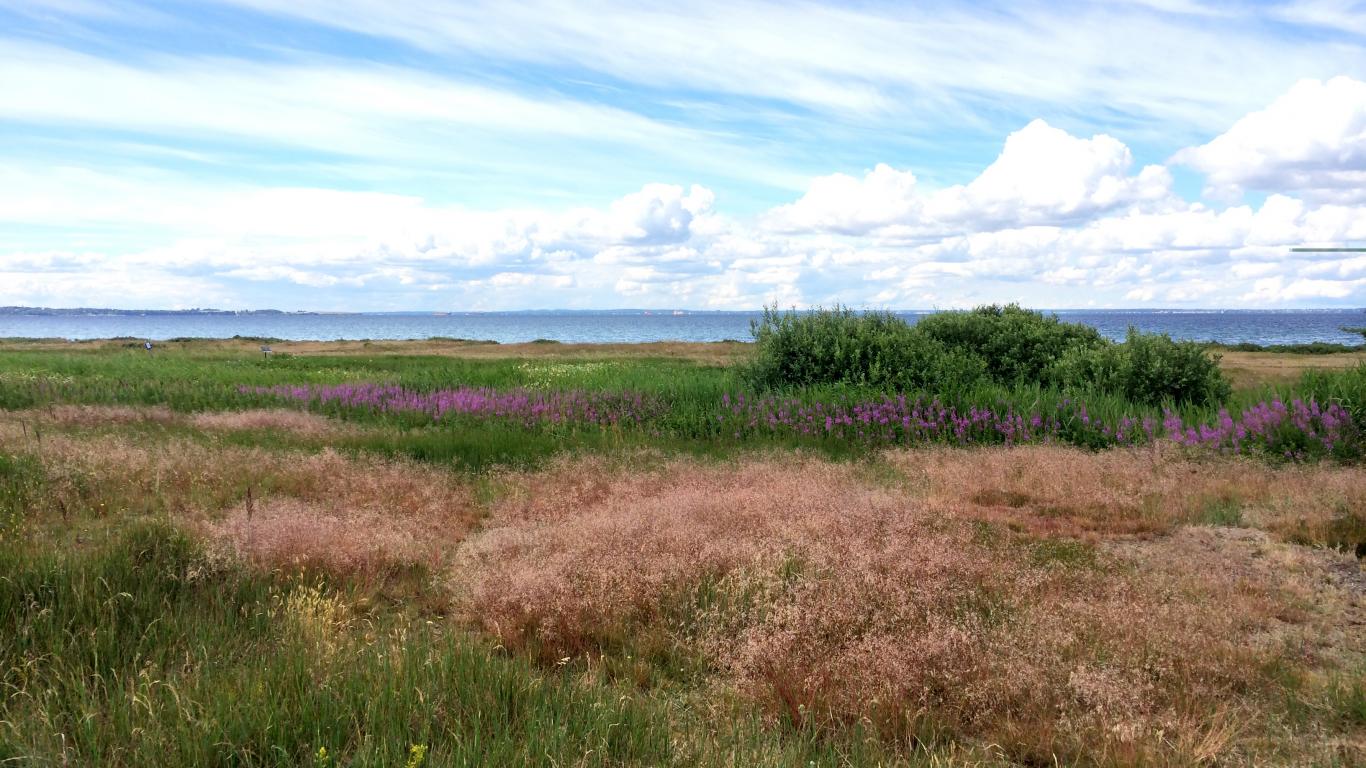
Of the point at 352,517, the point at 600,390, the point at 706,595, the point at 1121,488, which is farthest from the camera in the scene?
the point at 600,390

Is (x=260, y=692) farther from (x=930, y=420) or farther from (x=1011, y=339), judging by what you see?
(x=1011, y=339)

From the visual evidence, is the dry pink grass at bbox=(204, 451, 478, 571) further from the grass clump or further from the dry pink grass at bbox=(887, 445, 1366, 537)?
the dry pink grass at bbox=(887, 445, 1366, 537)

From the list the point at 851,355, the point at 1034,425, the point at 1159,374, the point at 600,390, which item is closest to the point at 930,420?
the point at 1034,425

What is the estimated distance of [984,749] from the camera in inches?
156

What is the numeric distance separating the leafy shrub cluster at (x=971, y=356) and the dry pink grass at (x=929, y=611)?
6775mm

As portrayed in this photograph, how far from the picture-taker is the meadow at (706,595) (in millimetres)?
3844

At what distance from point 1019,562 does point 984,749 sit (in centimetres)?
302

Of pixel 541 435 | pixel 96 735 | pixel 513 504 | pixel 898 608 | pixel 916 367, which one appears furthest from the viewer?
pixel 916 367

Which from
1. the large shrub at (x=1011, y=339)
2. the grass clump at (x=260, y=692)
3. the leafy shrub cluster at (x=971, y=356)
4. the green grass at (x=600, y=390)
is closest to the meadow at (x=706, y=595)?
the grass clump at (x=260, y=692)

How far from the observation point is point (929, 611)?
5.34 metres

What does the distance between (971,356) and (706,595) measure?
41.0ft

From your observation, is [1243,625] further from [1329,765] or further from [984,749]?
[984,749]

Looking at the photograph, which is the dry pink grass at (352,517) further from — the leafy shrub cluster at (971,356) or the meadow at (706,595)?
the leafy shrub cluster at (971,356)

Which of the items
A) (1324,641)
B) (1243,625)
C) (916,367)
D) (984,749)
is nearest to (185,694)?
(984,749)
